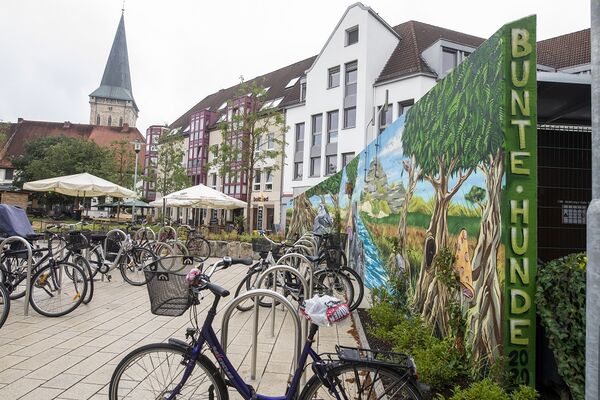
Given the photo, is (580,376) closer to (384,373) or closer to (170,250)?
(384,373)

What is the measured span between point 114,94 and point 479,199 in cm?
9815

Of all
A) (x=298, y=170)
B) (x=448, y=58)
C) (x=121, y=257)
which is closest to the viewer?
(x=121, y=257)

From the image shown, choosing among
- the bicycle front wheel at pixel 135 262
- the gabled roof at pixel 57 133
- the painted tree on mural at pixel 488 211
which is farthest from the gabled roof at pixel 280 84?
the painted tree on mural at pixel 488 211

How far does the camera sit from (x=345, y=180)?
12266 millimetres

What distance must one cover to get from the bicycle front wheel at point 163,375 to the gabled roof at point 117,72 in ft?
319

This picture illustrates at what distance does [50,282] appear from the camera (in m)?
6.42

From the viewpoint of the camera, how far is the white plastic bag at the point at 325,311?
264 cm

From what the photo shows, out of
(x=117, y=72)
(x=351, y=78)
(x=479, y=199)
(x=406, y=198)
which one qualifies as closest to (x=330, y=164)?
(x=351, y=78)

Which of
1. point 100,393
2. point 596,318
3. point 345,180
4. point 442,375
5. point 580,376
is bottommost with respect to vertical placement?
point 100,393

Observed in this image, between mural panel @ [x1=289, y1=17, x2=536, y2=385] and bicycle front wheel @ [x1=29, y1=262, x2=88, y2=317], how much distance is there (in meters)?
4.44

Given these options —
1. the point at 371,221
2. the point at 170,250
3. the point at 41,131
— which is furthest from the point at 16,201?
the point at 41,131

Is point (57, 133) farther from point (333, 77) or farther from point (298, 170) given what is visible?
point (333, 77)

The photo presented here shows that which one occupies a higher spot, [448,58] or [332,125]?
[448,58]

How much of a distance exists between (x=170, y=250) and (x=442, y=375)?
8.48m
